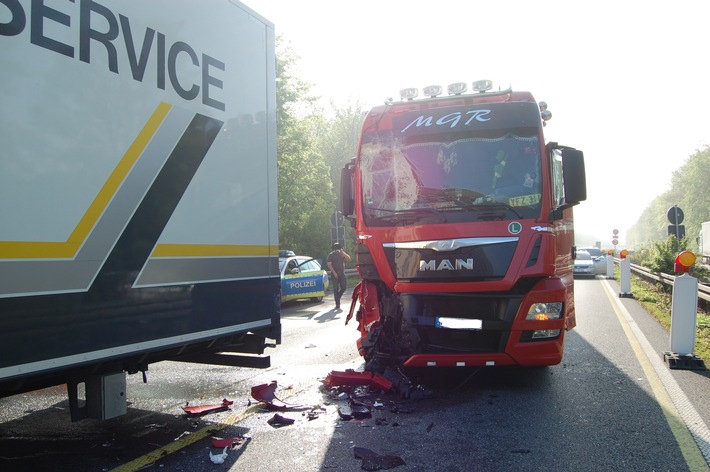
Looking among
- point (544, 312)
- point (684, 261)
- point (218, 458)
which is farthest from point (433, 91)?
point (218, 458)

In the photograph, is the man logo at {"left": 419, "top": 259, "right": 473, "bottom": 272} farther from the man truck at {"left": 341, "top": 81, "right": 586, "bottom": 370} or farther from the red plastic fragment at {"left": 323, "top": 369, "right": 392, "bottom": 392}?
the red plastic fragment at {"left": 323, "top": 369, "right": 392, "bottom": 392}

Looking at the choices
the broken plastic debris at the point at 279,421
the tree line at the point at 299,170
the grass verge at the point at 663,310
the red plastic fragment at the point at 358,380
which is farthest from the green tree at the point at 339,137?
the broken plastic debris at the point at 279,421

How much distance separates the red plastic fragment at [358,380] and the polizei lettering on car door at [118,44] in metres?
3.02

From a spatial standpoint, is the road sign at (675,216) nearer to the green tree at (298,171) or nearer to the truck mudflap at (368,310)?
the truck mudflap at (368,310)

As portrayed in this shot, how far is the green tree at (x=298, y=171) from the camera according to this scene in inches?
1168

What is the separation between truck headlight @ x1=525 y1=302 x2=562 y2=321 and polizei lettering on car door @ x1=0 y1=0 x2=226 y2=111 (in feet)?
11.2

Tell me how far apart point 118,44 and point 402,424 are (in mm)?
3573

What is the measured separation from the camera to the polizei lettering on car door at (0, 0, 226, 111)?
9.31 feet

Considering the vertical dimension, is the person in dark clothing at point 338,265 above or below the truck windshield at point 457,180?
below

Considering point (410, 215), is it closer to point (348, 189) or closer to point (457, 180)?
point (457, 180)

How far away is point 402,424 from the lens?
4.60 metres

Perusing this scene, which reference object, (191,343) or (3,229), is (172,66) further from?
(191,343)

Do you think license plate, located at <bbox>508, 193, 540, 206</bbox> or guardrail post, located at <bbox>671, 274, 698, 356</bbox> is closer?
license plate, located at <bbox>508, 193, 540, 206</bbox>

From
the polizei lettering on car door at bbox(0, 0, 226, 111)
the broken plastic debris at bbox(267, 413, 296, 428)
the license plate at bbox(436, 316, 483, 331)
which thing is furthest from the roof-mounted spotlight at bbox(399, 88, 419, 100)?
the broken plastic debris at bbox(267, 413, 296, 428)
